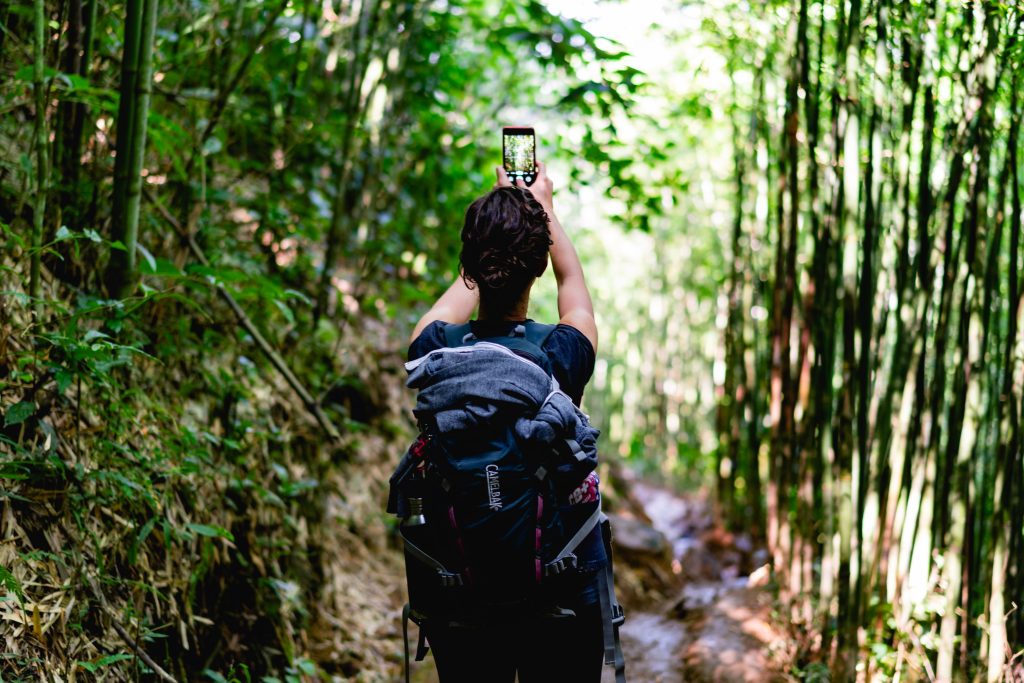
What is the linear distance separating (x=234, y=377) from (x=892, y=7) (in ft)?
8.67

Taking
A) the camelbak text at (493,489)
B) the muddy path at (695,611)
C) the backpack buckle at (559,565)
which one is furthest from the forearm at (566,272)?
the muddy path at (695,611)

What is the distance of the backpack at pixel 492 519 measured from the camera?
151 centimetres

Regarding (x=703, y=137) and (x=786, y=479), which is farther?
(x=703, y=137)

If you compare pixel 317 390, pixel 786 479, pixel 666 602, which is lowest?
pixel 666 602

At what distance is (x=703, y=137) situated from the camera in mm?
10344

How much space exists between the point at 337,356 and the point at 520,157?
2.10 meters

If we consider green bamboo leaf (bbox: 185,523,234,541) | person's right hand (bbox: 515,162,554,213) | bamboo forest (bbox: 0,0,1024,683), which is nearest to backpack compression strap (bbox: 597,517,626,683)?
bamboo forest (bbox: 0,0,1024,683)

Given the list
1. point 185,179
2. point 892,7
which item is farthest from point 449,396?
point 892,7

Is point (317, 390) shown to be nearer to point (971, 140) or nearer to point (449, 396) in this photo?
point (449, 396)

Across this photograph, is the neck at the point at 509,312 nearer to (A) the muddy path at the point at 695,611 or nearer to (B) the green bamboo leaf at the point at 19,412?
(B) the green bamboo leaf at the point at 19,412

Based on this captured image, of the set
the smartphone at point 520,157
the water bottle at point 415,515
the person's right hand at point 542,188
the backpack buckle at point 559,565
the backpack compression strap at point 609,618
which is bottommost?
the backpack compression strap at point 609,618

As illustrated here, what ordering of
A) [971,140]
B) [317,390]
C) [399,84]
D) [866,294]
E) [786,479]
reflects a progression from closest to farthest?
[971,140]
[866,294]
[317,390]
[786,479]
[399,84]

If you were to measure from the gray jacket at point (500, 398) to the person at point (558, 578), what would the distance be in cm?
8

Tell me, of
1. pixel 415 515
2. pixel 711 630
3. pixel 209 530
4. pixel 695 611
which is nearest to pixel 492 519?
pixel 415 515
